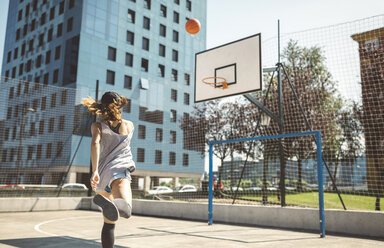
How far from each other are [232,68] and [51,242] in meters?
6.05

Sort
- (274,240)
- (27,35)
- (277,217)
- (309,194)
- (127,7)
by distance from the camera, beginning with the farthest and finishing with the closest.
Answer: (27,35), (127,7), (309,194), (277,217), (274,240)

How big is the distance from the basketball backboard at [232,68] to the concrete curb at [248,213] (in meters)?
3.31

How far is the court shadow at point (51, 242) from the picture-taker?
528 centimetres

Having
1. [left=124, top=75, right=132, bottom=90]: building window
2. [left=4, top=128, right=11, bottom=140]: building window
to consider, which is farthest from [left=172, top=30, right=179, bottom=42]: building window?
[left=4, top=128, right=11, bottom=140]: building window

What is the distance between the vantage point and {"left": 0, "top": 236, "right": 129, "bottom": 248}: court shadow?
5.28 meters

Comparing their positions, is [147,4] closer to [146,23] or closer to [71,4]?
[146,23]

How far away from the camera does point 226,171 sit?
13.4 metres

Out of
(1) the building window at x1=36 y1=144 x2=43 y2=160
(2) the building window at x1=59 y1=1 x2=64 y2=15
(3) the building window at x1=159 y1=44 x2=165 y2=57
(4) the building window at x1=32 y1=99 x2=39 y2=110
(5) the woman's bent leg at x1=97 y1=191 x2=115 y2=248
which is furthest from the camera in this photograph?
(3) the building window at x1=159 y1=44 x2=165 y2=57

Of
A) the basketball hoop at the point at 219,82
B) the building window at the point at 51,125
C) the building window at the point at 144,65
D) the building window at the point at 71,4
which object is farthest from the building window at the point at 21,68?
the basketball hoop at the point at 219,82

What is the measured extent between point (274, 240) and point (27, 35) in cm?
3983

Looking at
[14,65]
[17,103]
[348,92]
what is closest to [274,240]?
[348,92]

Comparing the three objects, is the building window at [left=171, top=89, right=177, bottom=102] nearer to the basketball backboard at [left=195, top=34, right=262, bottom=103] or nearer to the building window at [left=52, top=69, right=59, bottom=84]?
the building window at [left=52, top=69, right=59, bottom=84]

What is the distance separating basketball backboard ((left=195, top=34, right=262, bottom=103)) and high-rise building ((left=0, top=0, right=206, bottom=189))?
484cm

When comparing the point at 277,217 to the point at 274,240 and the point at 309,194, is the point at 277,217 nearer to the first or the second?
the point at 274,240
